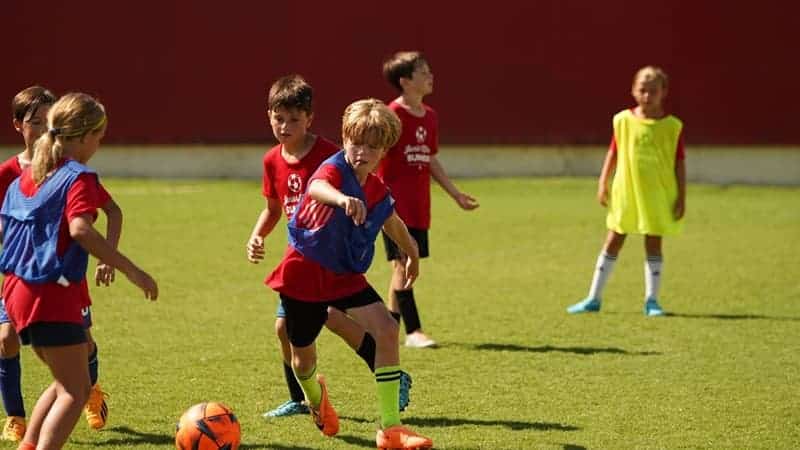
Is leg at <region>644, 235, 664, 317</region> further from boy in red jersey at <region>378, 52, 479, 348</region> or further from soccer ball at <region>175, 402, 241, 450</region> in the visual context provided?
soccer ball at <region>175, 402, 241, 450</region>

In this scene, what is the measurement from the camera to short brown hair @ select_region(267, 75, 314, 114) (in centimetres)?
604

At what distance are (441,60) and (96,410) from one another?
49.3 feet

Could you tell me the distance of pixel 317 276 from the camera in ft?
18.7

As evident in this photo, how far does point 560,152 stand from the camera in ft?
66.5

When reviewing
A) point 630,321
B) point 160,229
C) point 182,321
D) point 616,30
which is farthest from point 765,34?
point 182,321

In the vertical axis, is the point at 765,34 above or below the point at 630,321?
above

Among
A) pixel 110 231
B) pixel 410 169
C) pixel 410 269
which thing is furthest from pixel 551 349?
pixel 110 231

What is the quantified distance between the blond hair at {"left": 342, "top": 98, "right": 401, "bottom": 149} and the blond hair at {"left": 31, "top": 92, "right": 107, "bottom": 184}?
3.62 ft

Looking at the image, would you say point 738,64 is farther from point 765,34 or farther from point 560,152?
point 560,152

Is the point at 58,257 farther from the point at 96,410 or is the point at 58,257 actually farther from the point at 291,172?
the point at 291,172

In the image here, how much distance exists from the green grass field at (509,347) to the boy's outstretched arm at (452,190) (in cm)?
87

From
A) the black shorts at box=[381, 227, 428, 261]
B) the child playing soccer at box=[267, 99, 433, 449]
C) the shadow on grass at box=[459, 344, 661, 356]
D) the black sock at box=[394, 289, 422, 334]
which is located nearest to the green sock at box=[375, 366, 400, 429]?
the child playing soccer at box=[267, 99, 433, 449]

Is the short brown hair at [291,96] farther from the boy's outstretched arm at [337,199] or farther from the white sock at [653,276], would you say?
the white sock at [653,276]

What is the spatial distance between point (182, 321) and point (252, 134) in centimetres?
1225
